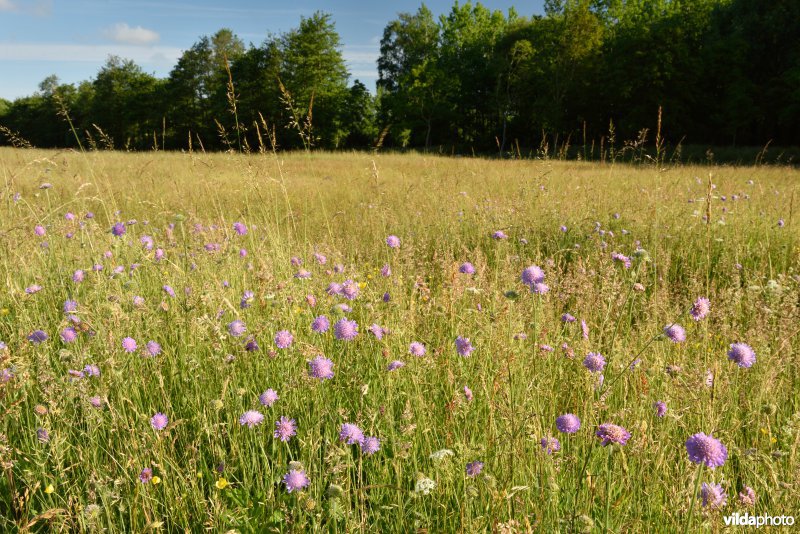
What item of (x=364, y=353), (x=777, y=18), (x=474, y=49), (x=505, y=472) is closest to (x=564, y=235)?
(x=364, y=353)

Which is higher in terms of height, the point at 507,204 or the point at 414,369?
the point at 507,204

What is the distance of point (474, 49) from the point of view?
3878 cm

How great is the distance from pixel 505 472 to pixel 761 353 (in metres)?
1.29

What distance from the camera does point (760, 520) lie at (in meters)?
1.22

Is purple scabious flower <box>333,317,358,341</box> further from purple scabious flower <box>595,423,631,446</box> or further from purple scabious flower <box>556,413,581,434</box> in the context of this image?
purple scabious flower <box>595,423,631,446</box>

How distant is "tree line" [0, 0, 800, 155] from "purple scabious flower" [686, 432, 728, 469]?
740 inches

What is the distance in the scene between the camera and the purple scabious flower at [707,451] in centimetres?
95

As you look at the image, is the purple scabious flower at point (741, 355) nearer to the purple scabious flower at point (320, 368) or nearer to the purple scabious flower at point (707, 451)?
the purple scabious flower at point (707, 451)

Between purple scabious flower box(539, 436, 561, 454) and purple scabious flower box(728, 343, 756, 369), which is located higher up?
purple scabious flower box(728, 343, 756, 369)

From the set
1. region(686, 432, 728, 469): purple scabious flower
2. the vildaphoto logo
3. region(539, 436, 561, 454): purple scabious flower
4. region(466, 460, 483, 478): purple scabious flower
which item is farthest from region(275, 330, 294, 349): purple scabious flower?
the vildaphoto logo

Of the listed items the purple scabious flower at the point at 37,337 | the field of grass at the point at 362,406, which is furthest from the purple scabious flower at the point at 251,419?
the purple scabious flower at the point at 37,337

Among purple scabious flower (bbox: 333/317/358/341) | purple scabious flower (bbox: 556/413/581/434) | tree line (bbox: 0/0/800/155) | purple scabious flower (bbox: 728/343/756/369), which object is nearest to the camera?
purple scabious flower (bbox: 556/413/581/434)

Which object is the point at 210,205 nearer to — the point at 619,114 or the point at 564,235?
the point at 564,235

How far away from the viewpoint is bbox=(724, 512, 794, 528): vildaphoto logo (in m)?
1.14
